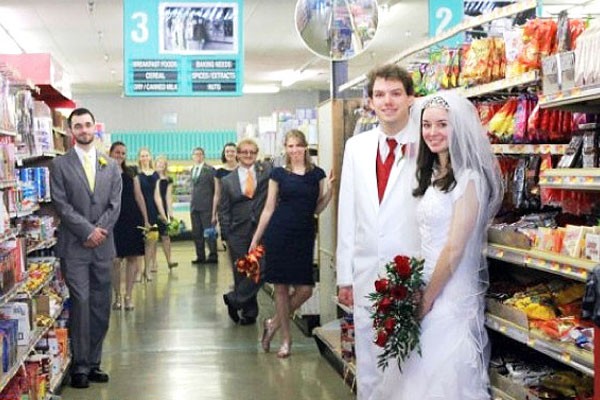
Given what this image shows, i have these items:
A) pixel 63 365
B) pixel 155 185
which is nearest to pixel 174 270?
pixel 155 185

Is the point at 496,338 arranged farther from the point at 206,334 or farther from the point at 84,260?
the point at 206,334

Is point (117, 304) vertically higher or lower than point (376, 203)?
lower

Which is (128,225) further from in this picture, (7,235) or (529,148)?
(529,148)

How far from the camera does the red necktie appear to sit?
407cm

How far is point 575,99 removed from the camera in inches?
115

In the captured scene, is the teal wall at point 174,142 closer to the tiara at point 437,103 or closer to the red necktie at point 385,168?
the red necktie at point 385,168

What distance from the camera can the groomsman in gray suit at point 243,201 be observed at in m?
7.81

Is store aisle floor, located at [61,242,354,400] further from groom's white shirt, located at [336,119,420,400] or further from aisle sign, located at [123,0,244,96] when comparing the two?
aisle sign, located at [123,0,244,96]

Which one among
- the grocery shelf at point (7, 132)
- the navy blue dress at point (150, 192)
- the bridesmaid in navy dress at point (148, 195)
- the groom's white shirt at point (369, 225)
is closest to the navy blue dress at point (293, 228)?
the groom's white shirt at point (369, 225)

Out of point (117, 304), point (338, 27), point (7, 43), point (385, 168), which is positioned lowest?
point (117, 304)

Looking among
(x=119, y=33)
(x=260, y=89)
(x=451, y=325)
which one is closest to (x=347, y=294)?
(x=451, y=325)

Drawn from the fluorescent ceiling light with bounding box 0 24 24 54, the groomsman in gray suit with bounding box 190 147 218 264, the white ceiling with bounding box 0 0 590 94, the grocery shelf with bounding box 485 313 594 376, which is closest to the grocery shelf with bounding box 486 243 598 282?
the grocery shelf with bounding box 485 313 594 376

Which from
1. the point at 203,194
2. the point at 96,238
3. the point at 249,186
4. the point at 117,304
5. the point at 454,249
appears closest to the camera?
the point at 454,249

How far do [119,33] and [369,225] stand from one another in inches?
400
